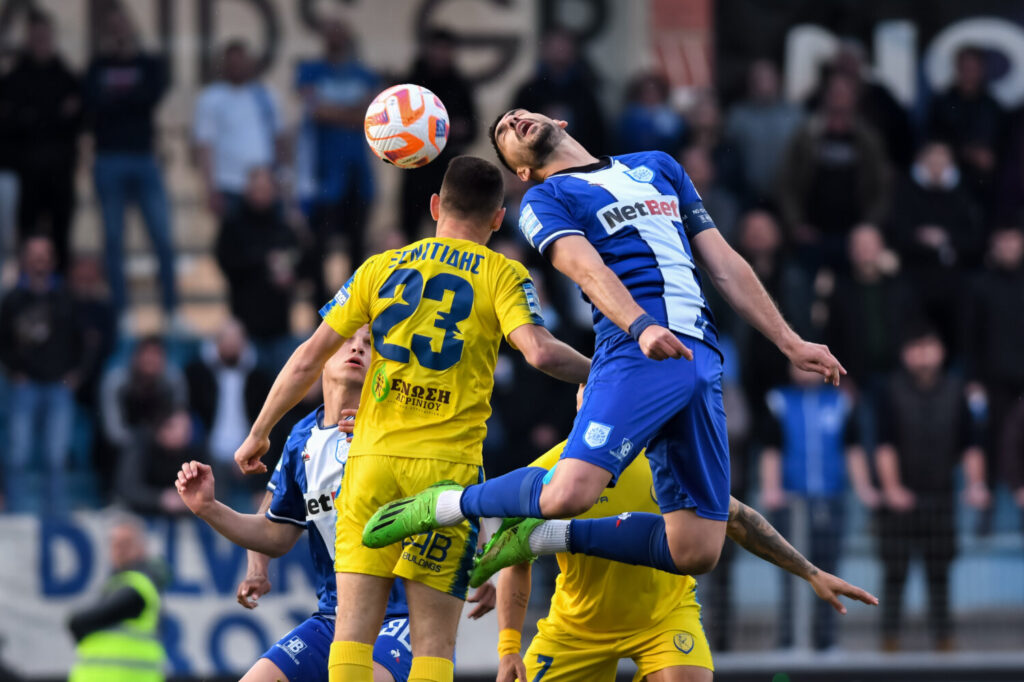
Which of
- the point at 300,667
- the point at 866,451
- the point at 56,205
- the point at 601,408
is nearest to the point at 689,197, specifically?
the point at 601,408

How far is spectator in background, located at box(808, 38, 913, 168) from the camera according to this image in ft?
52.8

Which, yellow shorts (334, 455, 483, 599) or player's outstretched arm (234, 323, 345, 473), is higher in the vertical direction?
player's outstretched arm (234, 323, 345, 473)

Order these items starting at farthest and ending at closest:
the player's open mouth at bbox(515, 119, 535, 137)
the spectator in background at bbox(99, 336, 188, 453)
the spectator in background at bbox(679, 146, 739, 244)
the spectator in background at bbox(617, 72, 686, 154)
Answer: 1. the spectator in background at bbox(617, 72, 686, 154)
2. the spectator in background at bbox(679, 146, 739, 244)
3. the spectator in background at bbox(99, 336, 188, 453)
4. the player's open mouth at bbox(515, 119, 535, 137)

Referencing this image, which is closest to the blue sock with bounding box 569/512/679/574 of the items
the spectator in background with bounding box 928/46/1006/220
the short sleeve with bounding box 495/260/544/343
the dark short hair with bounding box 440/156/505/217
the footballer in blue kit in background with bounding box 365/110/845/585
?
the footballer in blue kit in background with bounding box 365/110/845/585

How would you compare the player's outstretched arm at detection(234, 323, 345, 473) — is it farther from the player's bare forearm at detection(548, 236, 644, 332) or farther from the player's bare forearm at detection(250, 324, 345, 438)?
the player's bare forearm at detection(548, 236, 644, 332)

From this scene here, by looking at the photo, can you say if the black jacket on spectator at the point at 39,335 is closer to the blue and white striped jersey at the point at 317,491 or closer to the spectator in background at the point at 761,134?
the spectator in background at the point at 761,134

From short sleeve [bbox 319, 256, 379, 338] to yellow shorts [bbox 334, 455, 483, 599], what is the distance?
1.96 ft

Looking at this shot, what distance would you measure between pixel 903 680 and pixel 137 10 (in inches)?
458

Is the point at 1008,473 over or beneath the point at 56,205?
beneath

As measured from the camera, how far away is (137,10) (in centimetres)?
1855

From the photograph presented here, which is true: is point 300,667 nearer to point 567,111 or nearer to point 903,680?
point 903,680

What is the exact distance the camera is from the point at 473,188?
23.5 feet

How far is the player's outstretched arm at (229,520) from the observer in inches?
294

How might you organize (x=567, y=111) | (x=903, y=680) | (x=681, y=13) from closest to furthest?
(x=903, y=680) < (x=567, y=111) < (x=681, y=13)
